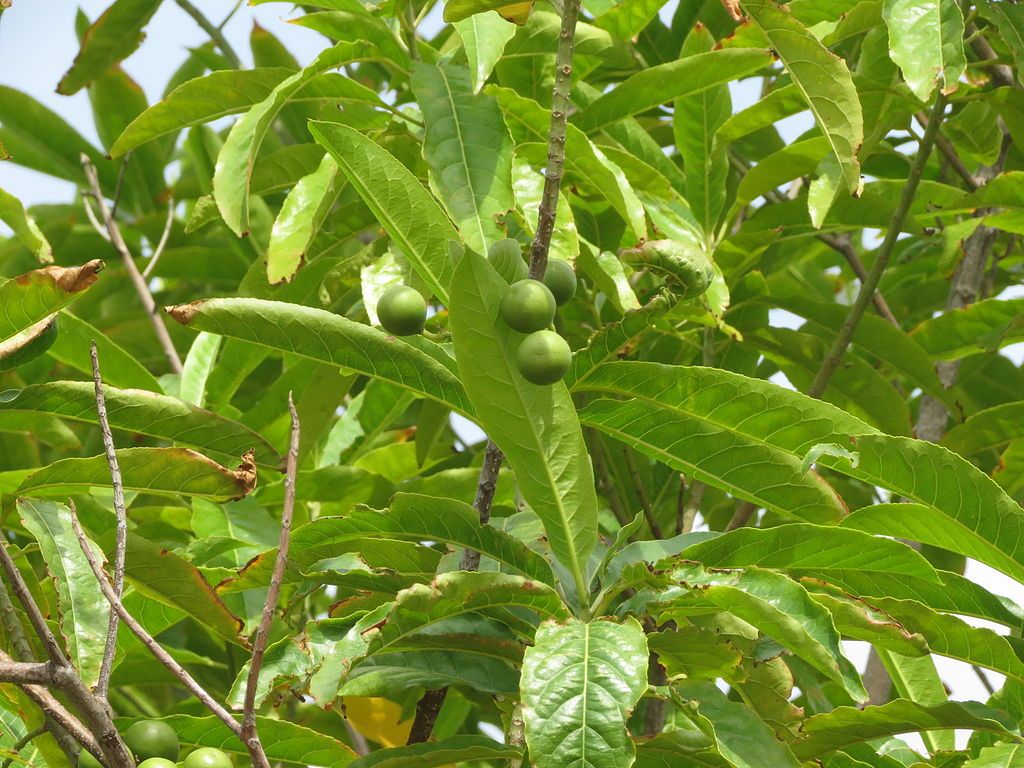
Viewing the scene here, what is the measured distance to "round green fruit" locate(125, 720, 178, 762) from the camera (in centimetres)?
141

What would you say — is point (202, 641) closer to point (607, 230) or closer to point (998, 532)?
point (607, 230)

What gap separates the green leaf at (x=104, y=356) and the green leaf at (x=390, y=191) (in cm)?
102

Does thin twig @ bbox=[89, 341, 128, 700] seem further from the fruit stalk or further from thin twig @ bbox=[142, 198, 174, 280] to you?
thin twig @ bbox=[142, 198, 174, 280]

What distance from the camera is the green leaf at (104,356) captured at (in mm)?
2273

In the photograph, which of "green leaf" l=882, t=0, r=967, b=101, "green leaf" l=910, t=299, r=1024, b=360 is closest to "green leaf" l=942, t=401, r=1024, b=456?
"green leaf" l=910, t=299, r=1024, b=360

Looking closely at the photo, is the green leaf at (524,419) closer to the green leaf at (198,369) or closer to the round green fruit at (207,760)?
Result: the round green fruit at (207,760)

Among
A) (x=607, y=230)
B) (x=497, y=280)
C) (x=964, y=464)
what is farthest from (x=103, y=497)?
(x=964, y=464)

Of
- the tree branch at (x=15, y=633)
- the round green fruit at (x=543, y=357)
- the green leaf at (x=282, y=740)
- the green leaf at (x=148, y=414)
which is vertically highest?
the round green fruit at (x=543, y=357)

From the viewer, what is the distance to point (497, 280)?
4.22ft

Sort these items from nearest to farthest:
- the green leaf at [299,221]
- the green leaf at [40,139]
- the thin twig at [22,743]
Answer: the thin twig at [22,743] → the green leaf at [299,221] → the green leaf at [40,139]

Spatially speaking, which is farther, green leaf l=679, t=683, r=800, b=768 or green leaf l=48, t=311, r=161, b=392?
green leaf l=48, t=311, r=161, b=392

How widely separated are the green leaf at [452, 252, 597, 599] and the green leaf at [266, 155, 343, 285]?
1.73ft

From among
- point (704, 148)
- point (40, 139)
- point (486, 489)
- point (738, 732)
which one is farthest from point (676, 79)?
point (40, 139)

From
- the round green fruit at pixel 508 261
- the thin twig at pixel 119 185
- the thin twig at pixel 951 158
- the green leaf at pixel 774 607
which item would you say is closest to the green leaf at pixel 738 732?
the green leaf at pixel 774 607
